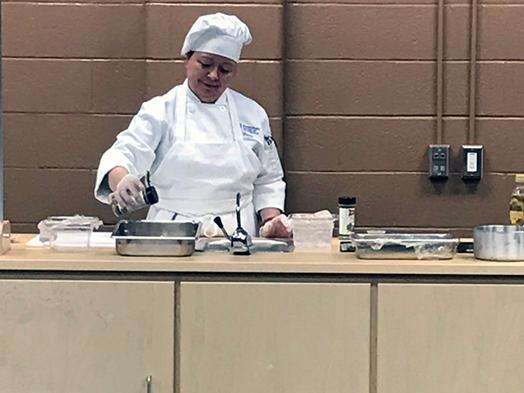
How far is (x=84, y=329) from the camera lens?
1.79 metres

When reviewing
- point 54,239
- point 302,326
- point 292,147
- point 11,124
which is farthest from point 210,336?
point 11,124

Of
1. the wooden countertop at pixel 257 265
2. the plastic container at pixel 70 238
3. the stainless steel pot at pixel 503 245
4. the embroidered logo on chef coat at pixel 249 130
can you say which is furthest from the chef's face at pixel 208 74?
the stainless steel pot at pixel 503 245

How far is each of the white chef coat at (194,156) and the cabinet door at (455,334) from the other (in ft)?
3.03

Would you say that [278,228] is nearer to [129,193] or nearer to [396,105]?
[129,193]

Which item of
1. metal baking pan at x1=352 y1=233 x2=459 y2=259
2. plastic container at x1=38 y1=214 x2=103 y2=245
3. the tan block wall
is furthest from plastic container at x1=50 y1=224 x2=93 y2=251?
the tan block wall

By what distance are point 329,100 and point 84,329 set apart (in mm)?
1764

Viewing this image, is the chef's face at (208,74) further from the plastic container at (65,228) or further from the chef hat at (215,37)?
the plastic container at (65,228)

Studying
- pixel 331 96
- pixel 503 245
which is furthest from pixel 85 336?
pixel 331 96

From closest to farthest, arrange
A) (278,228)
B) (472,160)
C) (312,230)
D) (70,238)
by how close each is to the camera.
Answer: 1. (70,238)
2. (312,230)
3. (278,228)
4. (472,160)

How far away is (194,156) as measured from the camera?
2.70m

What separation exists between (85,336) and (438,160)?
1864mm

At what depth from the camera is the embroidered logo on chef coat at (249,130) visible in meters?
2.82

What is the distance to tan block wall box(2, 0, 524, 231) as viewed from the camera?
3.29 metres

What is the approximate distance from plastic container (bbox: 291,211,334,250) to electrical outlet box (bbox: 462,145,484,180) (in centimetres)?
137
